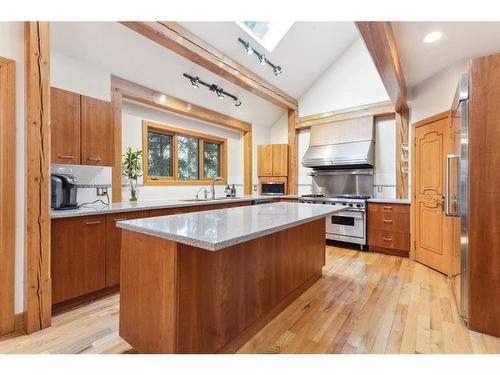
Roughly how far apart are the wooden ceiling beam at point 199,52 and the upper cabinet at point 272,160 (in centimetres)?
116

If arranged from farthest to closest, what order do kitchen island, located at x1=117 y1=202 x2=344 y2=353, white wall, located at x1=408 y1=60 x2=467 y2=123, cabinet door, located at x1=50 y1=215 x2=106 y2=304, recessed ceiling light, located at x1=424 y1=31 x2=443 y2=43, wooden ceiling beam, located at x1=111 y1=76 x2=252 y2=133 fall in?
wooden ceiling beam, located at x1=111 y1=76 x2=252 y2=133, white wall, located at x1=408 y1=60 x2=467 y2=123, recessed ceiling light, located at x1=424 y1=31 x2=443 y2=43, cabinet door, located at x1=50 y1=215 x2=106 y2=304, kitchen island, located at x1=117 y1=202 x2=344 y2=353

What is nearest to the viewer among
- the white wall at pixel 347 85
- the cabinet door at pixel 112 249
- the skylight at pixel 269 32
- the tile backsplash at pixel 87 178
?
the cabinet door at pixel 112 249

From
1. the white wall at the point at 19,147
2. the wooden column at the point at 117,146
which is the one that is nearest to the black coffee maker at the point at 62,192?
the white wall at the point at 19,147

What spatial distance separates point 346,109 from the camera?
4832mm

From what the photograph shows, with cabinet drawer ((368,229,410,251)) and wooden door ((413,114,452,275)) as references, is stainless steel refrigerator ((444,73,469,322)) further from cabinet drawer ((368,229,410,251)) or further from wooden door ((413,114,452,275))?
cabinet drawer ((368,229,410,251))

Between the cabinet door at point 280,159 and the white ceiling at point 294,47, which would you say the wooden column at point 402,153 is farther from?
the cabinet door at point 280,159

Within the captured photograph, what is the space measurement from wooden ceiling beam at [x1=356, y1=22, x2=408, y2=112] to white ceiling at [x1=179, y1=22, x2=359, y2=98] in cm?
158

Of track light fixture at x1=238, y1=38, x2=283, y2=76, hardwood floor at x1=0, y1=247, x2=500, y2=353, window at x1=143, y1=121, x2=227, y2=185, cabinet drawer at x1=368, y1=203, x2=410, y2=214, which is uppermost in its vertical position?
track light fixture at x1=238, y1=38, x2=283, y2=76

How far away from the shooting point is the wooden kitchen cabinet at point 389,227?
12.5 ft

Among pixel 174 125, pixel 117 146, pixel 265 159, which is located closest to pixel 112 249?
pixel 117 146

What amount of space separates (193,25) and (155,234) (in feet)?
8.64

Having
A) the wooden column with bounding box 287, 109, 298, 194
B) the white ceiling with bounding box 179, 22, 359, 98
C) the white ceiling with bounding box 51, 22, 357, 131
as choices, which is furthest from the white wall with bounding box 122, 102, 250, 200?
the white ceiling with bounding box 179, 22, 359, 98

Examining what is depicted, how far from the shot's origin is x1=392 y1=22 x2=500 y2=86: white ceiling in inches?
96.6

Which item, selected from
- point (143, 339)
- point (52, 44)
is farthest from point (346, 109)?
point (143, 339)
